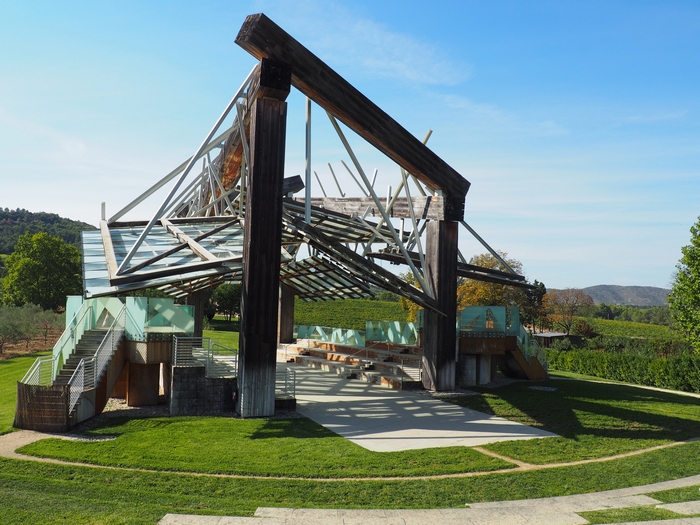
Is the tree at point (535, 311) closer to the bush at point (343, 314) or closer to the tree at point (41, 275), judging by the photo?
the bush at point (343, 314)

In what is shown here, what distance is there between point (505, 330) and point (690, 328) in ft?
46.6

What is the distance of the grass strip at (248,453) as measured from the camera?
11.4 m

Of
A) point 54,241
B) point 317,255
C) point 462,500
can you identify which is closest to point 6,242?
point 54,241

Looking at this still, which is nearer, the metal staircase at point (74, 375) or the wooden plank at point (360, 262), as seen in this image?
the metal staircase at point (74, 375)

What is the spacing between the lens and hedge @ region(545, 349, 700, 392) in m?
28.7

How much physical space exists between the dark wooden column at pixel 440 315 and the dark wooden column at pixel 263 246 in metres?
7.71

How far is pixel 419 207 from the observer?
77.9 feet

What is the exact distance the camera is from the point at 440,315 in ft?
72.4

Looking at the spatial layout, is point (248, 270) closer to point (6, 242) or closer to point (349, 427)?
point (349, 427)

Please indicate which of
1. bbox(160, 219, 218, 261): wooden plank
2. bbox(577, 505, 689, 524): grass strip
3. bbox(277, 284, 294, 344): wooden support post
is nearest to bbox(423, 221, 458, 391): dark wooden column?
bbox(160, 219, 218, 261): wooden plank

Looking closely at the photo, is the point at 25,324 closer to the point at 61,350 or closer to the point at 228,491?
the point at 61,350

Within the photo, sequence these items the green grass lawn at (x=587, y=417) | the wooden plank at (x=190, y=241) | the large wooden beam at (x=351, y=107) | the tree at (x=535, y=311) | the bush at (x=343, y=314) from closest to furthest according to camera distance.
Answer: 1. the green grass lawn at (x=587, y=417)
2. the large wooden beam at (x=351, y=107)
3. the wooden plank at (x=190, y=241)
4. the tree at (x=535, y=311)
5. the bush at (x=343, y=314)

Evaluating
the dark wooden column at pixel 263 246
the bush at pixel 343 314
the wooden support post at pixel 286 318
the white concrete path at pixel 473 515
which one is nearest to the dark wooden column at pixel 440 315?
the dark wooden column at pixel 263 246

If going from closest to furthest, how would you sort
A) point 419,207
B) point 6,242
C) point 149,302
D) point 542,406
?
point 149,302, point 542,406, point 419,207, point 6,242
